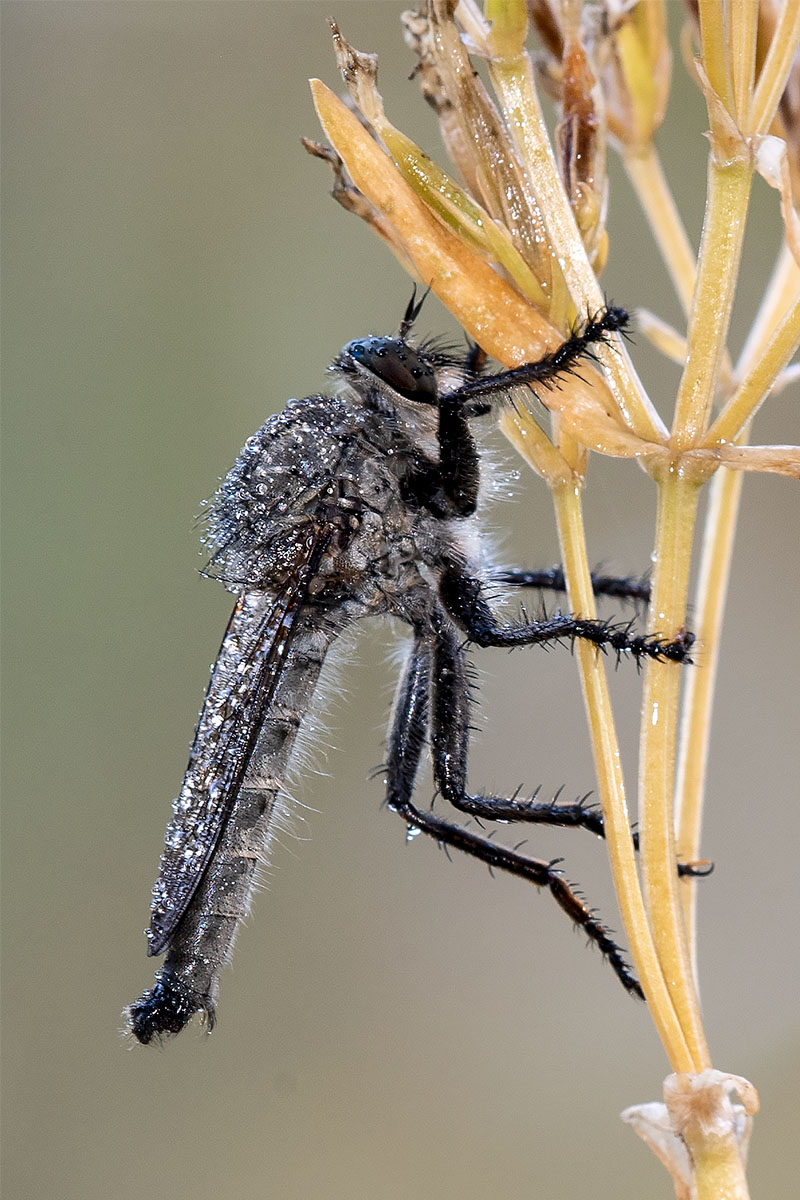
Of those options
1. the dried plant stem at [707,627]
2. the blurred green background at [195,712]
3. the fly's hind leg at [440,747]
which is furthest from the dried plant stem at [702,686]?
the blurred green background at [195,712]

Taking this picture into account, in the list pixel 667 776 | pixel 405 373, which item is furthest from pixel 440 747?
pixel 667 776

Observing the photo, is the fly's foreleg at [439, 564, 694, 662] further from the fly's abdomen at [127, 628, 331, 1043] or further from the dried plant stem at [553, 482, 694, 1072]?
the fly's abdomen at [127, 628, 331, 1043]

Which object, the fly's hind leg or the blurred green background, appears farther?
the blurred green background

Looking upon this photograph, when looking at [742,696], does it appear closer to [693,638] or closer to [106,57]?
[693,638]

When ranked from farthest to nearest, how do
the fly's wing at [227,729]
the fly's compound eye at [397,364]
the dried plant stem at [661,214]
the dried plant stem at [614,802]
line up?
the fly's compound eye at [397,364], the fly's wing at [227,729], the dried plant stem at [661,214], the dried plant stem at [614,802]

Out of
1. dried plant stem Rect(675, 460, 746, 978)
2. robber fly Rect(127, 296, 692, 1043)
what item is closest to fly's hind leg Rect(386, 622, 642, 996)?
robber fly Rect(127, 296, 692, 1043)

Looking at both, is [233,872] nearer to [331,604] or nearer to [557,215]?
[331,604]

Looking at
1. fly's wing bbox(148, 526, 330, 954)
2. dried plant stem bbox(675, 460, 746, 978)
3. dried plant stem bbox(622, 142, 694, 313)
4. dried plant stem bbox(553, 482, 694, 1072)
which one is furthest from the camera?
fly's wing bbox(148, 526, 330, 954)

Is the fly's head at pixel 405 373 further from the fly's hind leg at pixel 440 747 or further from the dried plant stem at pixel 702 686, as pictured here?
the dried plant stem at pixel 702 686
